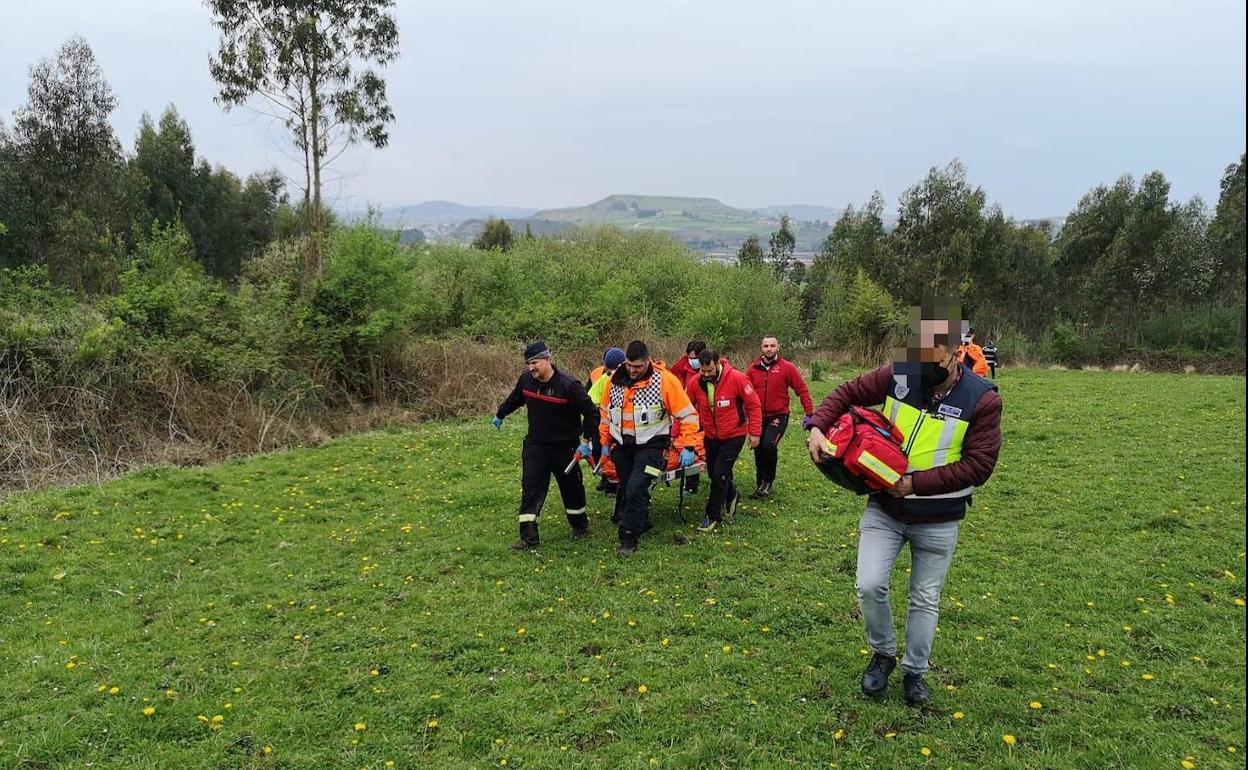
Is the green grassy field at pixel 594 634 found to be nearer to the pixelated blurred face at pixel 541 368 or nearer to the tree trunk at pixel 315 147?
the pixelated blurred face at pixel 541 368

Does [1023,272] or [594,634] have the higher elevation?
[1023,272]

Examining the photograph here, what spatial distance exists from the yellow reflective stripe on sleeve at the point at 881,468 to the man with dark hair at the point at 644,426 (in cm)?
341

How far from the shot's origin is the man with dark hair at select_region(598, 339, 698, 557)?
281 inches

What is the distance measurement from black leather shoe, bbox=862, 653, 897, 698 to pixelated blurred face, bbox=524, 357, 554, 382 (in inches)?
158

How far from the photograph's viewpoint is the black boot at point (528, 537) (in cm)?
748

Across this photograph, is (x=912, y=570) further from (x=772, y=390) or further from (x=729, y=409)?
(x=772, y=390)

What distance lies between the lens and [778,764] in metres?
3.87

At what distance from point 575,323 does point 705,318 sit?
5.13 meters

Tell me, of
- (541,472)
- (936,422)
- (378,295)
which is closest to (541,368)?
(541,472)

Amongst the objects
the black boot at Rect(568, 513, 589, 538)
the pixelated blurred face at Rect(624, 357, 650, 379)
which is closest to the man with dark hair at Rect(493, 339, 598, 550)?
the black boot at Rect(568, 513, 589, 538)

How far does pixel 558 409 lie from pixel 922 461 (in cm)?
412

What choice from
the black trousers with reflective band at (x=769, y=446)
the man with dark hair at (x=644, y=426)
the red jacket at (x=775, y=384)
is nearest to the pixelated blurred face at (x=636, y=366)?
the man with dark hair at (x=644, y=426)

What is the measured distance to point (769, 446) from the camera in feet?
29.5

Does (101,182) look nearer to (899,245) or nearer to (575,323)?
(575,323)
